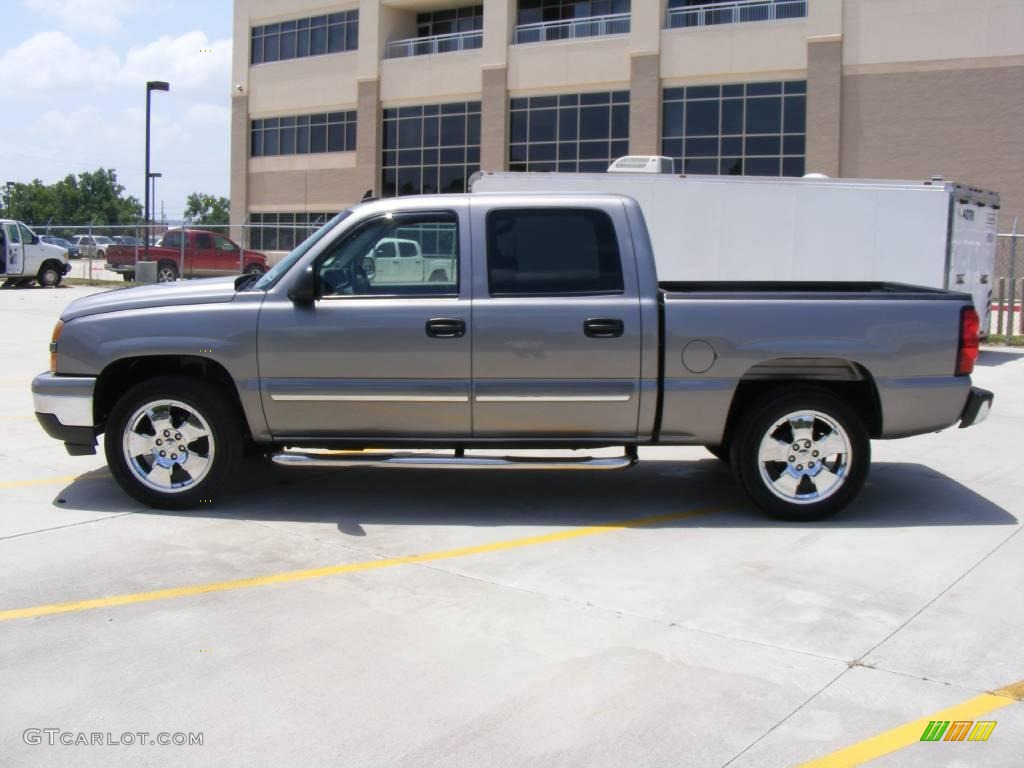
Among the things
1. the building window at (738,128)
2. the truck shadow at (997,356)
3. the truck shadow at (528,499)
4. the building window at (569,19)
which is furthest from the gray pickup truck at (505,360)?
the building window at (569,19)

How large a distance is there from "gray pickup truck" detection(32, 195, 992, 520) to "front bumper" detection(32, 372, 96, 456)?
0.01m

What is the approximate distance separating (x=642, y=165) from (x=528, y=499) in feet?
46.9

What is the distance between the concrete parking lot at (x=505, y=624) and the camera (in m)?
3.88

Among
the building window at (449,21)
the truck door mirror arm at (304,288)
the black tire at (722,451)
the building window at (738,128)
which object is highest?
the building window at (449,21)

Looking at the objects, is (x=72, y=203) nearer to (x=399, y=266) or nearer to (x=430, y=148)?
(x=430, y=148)

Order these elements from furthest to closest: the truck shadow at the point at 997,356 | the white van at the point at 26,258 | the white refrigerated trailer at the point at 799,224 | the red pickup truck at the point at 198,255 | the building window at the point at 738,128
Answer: the building window at the point at 738,128 → the red pickup truck at the point at 198,255 → the white van at the point at 26,258 → the white refrigerated trailer at the point at 799,224 → the truck shadow at the point at 997,356

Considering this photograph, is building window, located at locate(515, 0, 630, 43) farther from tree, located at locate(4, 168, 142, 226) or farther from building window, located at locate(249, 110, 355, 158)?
tree, located at locate(4, 168, 142, 226)

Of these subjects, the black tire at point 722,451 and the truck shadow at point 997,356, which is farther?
the truck shadow at point 997,356

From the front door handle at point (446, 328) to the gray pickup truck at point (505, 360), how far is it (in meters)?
0.01

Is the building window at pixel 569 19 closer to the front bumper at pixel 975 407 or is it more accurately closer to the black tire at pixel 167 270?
the black tire at pixel 167 270

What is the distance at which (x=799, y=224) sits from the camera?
18234mm

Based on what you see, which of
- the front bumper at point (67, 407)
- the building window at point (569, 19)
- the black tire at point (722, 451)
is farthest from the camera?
the building window at point (569, 19)

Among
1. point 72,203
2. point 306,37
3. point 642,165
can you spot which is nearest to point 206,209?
point 72,203

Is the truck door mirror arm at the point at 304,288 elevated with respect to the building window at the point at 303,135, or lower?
lower
